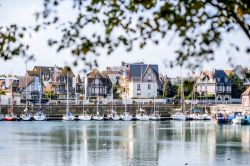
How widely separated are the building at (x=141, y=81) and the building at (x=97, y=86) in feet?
10.9

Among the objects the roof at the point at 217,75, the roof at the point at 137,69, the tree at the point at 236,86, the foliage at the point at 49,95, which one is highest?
the roof at the point at 137,69

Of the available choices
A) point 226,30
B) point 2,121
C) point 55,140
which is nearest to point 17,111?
point 2,121

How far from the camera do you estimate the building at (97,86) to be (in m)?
113

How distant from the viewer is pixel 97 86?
11325cm

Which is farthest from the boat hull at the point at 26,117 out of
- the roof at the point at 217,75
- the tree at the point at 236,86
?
the tree at the point at 236,86

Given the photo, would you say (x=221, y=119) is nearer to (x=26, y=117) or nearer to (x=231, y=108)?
(x=231, y=108)

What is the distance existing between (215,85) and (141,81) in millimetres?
13637

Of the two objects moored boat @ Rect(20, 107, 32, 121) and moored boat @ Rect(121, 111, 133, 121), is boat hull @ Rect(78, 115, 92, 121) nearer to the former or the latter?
moored boat @ Rect(121, 111, 133, 121)

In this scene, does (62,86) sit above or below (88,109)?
above

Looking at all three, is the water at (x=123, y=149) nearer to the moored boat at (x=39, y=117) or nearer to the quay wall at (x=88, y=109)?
the moored boat at (x=39, y=117)

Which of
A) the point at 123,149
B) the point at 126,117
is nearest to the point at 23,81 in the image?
the point at 126,117

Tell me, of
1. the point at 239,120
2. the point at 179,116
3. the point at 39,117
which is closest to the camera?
the point at 239,120

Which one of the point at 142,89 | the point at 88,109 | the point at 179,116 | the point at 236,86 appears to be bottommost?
the point at 179,116

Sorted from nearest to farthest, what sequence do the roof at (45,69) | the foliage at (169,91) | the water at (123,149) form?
the water at (123,149), the foliage at (169,91), the roof at (45,69)
